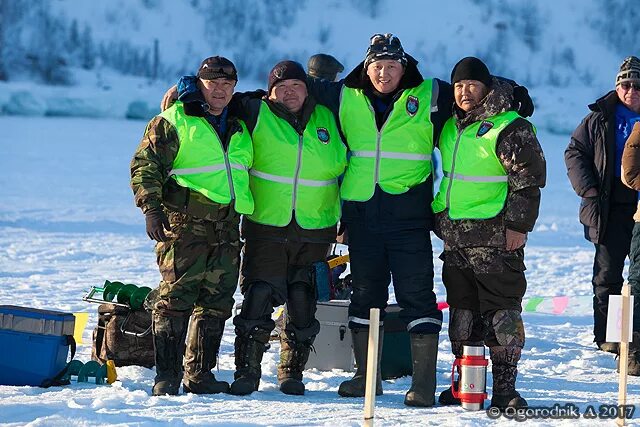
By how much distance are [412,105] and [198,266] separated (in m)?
1.15

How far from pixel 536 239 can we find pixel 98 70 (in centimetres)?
2407

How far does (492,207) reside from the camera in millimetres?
4840

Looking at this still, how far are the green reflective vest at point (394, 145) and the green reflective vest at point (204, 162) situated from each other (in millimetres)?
526

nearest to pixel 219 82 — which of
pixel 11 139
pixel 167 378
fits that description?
pixel 167 378

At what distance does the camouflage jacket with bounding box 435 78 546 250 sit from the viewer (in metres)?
4.75

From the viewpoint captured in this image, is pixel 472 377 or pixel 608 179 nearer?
pixel 472 377

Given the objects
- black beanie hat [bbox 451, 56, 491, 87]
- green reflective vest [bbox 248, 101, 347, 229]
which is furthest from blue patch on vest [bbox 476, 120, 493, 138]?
green reflective vest [bbox 248, 101, 347, 229]

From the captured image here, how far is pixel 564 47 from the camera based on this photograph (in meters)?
41.3

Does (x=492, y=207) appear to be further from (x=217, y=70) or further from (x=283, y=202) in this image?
(x=217, y=70)

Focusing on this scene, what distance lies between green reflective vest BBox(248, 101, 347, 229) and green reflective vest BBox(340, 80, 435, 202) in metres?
0.13

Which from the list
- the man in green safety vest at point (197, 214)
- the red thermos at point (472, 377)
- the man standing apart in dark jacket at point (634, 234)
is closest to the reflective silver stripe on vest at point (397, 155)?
the man in green safety vest at point (197, 214)

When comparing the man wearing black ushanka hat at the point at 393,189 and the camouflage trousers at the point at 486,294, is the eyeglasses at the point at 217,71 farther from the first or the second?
the camouflage trousers at the point at 486,294

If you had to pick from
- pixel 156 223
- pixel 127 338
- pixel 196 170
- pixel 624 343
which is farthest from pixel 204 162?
pixel 624 343

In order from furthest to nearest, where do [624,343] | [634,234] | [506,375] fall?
[634,234] → [506,375] → [624,343]
